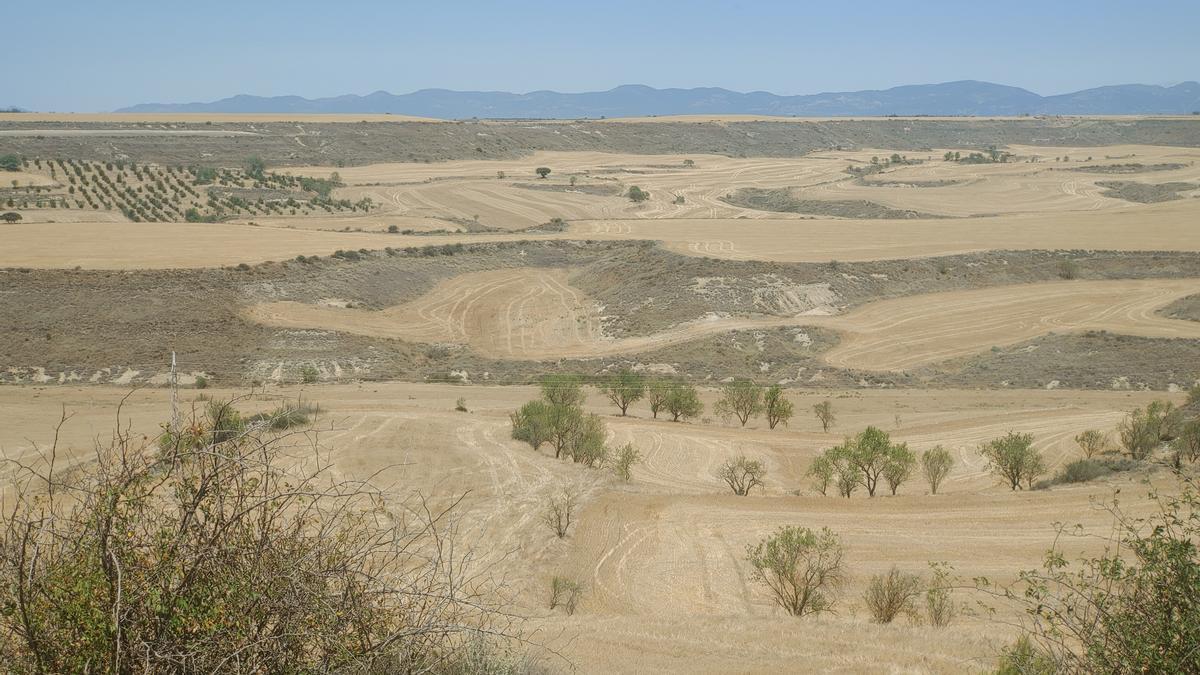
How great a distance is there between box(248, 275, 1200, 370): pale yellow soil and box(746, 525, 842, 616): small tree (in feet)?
93.2

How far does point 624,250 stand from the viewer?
6812cm

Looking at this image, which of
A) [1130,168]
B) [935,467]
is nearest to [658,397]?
[935,467]

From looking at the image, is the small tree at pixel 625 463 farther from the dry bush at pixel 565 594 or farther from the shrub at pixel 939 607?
the shrub at pixel 939 607

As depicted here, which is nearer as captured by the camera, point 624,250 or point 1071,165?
point 624,250

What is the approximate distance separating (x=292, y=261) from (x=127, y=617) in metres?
51.9

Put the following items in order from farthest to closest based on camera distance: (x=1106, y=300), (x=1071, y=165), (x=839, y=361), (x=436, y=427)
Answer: (x=1071, y=165) → (x=1106, y=300) → (x=839, y=361) → (x=436, y=427)

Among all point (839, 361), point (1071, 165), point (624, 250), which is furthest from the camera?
point (1071, 165)

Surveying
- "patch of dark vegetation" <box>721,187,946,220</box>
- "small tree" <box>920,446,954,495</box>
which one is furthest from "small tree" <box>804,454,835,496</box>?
"patch of dark vegetation" <box>721,187,946,220</box>

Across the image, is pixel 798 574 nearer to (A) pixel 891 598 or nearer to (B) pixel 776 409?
(A) pixel 891 598

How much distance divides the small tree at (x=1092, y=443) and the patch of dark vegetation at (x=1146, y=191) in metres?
83.1

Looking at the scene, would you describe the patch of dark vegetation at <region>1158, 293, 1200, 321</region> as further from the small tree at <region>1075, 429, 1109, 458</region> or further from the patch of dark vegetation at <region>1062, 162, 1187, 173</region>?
the patch of dark vegetation at <region>1062, 162, 1187, 173</region>

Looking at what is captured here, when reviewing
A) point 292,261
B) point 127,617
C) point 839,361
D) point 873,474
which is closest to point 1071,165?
point 839,361

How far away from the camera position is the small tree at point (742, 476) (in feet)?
84.1

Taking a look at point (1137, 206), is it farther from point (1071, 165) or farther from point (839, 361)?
point (839, 361)
